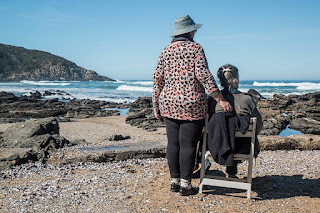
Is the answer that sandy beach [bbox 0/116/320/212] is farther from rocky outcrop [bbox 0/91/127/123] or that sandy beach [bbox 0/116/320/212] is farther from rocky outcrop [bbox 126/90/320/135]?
rocky outcrop [bbox 0/91/127/123]

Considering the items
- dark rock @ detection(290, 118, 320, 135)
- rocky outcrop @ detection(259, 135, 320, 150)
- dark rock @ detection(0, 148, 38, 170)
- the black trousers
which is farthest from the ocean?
the black trousers

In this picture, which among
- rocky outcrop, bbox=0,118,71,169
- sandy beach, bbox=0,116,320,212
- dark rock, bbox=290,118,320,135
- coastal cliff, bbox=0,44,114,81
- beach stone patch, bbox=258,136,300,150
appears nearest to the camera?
sandy beach, bbox=0,116,320,212

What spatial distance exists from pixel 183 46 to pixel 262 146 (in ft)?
13.0

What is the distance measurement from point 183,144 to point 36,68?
106 metres

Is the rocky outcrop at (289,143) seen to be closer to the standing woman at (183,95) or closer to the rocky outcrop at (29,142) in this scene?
the standing woman at (183,95)

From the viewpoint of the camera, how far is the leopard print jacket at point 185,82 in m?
3.53

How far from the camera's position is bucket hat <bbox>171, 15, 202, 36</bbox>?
372cm

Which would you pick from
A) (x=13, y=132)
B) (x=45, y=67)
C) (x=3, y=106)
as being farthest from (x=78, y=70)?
(x=13, y=132)

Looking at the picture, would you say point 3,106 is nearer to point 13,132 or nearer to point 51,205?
point 13,132

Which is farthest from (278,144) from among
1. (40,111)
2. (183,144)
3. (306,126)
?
(40,111)

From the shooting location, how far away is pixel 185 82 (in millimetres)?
3580

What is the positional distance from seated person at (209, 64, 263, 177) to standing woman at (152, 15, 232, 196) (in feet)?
0.49

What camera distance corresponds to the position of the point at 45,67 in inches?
4094

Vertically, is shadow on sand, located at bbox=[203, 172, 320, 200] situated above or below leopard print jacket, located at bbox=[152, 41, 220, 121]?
below
